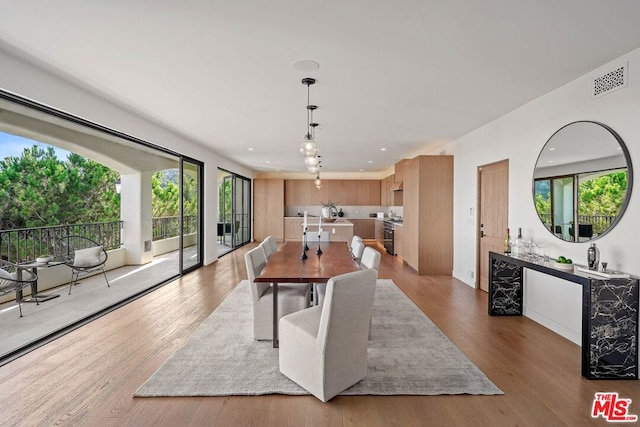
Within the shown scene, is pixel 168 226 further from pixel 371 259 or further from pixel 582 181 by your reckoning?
pixel 582 181

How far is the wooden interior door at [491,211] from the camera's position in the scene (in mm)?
4504

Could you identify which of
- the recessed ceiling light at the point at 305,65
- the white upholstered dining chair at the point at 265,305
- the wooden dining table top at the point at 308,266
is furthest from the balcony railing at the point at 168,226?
the recessed ceiling light at the point at 305,65

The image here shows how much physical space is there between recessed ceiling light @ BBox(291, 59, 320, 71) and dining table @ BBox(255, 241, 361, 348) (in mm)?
1831

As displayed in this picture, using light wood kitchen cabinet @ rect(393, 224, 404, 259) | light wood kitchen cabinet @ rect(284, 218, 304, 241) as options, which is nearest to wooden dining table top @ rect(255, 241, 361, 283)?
light wood kitchen cabinet @ rect(393, 224, 404, 259)

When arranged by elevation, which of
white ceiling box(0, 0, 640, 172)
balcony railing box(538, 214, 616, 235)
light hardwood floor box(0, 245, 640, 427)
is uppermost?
white ceiling box(0, 0, 640, 172)

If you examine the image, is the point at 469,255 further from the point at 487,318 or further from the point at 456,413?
the point at 456,413

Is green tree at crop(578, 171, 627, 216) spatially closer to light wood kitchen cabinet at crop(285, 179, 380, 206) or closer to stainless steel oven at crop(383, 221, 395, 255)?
stainless steel oven at crop(383, 221, 395, 255)

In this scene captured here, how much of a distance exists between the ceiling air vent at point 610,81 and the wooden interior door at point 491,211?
159cm

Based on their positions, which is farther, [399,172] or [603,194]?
[399,172]

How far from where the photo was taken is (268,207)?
11359mm

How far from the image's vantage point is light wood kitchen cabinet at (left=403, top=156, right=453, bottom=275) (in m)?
6.05

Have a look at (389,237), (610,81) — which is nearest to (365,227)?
(389,237)

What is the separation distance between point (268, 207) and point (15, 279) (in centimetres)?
775

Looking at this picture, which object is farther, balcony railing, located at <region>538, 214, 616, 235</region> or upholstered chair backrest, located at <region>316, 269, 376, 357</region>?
balcony railing, located at <region>538, 214, 616, 235</region>
